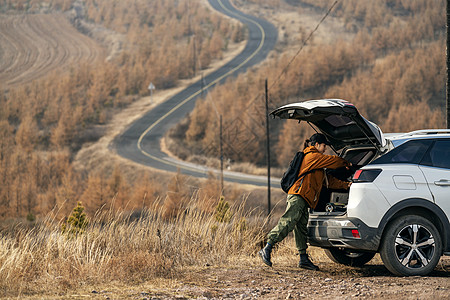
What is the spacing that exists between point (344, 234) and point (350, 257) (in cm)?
173

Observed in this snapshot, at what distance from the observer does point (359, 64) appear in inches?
2532

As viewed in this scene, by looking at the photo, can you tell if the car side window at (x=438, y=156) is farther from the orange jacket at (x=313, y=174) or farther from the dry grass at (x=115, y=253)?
the dry grass at (x=115, y=253)

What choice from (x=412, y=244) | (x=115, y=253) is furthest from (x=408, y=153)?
(x=115, y=253)

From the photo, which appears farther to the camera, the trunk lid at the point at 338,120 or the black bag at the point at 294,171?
the black bag at the point at 294,171

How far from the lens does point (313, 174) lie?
7.93 metres

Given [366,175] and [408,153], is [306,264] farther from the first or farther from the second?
[408,153]

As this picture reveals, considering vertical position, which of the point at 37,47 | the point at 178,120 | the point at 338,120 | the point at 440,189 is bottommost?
the point at 178,120

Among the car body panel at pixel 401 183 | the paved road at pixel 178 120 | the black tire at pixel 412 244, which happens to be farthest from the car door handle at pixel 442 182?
the paved road at pixel 178 120

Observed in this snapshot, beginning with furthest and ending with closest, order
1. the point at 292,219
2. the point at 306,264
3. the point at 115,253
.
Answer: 1. the point at 115,253
2. the point at 306,264
3. the point at 292,219

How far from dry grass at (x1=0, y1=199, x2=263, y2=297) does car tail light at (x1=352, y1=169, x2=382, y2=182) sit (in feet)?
8.58

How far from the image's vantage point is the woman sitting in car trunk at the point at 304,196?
25.7ft

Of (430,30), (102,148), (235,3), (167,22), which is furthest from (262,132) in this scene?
(235,3)

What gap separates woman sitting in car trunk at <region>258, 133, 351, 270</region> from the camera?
308 inches

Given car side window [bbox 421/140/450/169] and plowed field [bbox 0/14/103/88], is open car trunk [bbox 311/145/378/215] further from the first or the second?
plowed field [bbox 0/14/103/88]
